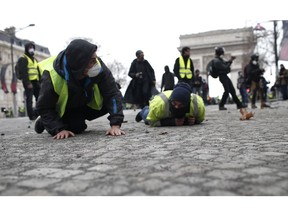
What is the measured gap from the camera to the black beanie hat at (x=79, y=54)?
370 cm

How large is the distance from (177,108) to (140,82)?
3841 mm

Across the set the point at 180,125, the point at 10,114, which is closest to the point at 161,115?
the point at 180,125

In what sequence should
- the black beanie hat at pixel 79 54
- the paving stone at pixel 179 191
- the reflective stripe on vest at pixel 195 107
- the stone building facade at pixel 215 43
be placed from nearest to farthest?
the paving stone at pixel 179 191 → the black beanie hat at pixel 79 54 → the reflective stripe on vest at pixel 195 107 → the stone building facade at pixel 215 43

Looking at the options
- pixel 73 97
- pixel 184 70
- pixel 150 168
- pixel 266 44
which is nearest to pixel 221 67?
pixel 184 70

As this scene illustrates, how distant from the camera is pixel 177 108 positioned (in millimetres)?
5102

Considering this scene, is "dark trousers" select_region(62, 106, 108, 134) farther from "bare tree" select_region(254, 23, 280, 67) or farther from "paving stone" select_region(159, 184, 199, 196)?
"bare tree" select_region(254, 23, 280, 67)

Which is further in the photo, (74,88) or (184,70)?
(184,70)

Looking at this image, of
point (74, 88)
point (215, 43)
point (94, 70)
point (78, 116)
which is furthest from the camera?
point (215, 43)

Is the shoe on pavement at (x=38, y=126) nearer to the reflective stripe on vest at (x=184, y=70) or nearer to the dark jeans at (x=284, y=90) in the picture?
the reflective stripe on vest at (x=184, y=70)

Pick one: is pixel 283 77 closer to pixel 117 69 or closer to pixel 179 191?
pixel 179 191

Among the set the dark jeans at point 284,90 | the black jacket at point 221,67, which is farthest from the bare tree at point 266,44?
the black jacket at point 221,67

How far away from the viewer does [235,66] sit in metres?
45.8

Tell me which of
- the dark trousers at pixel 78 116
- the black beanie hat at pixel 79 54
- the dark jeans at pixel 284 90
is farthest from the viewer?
the dark jeans at pixel 284 90

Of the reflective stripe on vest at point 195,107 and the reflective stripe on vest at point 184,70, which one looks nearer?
the reflective stripe on vest at point 195,107
